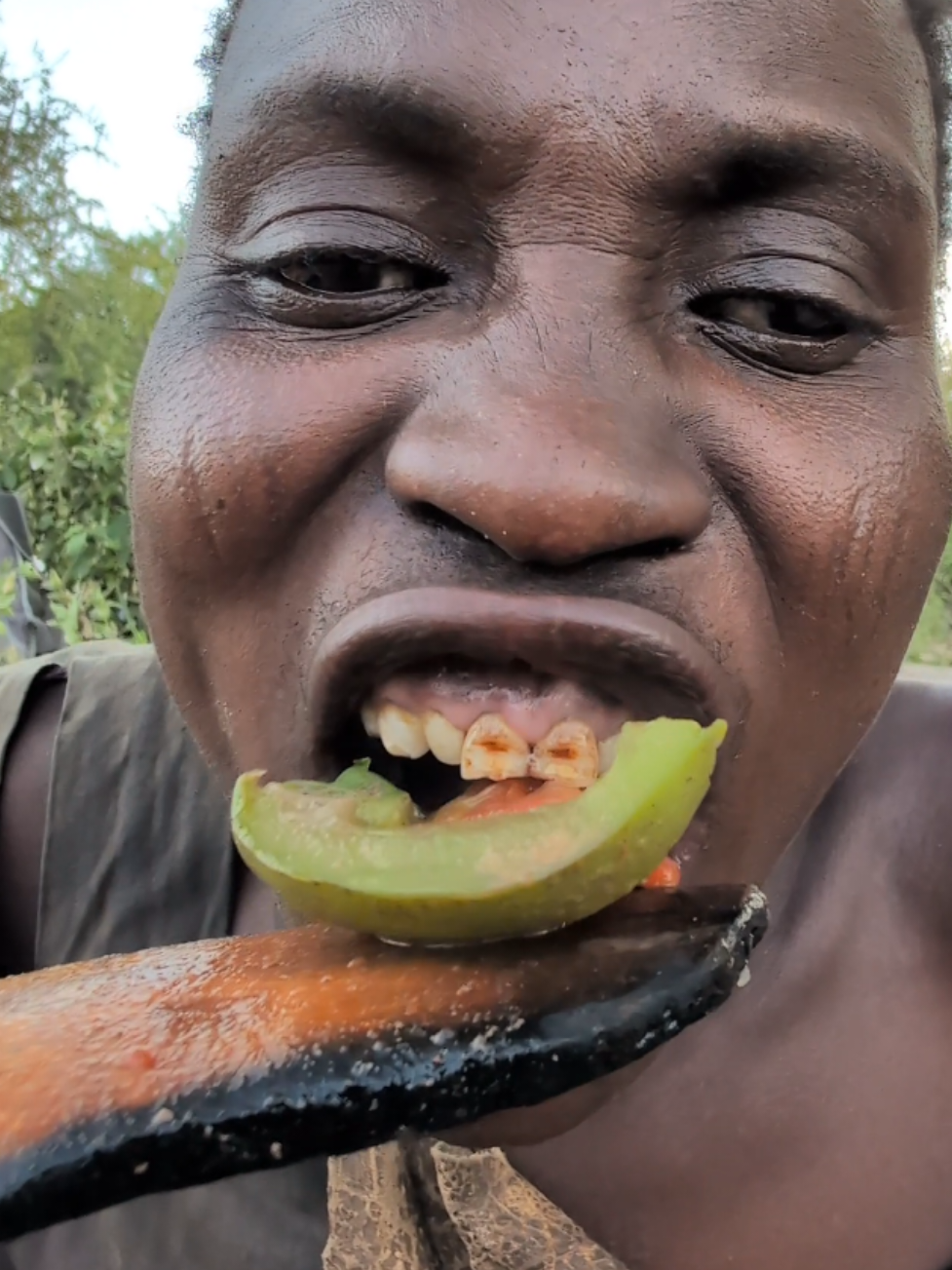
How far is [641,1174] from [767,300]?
975 mm

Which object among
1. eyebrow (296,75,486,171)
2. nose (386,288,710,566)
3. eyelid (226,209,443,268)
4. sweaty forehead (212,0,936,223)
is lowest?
nose (386,288,710,566)

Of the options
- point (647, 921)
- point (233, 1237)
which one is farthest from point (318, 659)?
point (233, 1237)

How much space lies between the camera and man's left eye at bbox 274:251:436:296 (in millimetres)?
909

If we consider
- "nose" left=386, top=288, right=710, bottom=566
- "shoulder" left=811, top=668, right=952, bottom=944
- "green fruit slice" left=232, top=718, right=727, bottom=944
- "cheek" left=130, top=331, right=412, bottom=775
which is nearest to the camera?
"green fruit slice" left=232, top=718, right=727, bottom=944

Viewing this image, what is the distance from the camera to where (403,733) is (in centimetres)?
80

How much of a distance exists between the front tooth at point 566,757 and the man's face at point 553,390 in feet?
0.07

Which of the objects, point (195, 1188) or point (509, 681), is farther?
point (195, 1188)

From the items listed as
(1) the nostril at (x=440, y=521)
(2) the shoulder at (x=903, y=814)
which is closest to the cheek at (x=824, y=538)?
(1) the nostril at (x=440, y=521)

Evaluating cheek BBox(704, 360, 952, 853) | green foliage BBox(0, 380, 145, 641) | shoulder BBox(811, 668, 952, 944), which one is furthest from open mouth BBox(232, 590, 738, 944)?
green foliage BBox(0, 380, 145, 641)

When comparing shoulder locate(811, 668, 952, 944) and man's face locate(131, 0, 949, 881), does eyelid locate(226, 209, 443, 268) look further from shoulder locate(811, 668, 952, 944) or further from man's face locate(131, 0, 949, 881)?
shoulder locate(811, 668, 952, 944)

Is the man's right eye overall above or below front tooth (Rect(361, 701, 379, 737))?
above

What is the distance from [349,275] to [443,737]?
0.41 m

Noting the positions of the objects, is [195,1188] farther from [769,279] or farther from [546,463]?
[769,279]

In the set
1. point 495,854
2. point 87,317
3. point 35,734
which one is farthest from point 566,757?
point 87,317
